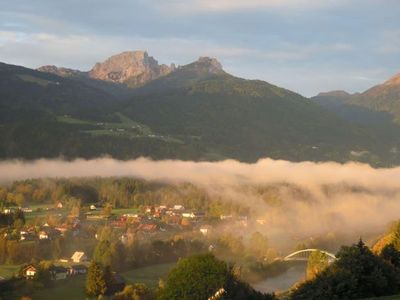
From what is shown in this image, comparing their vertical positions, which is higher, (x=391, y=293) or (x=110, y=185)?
(x=391, y=293)

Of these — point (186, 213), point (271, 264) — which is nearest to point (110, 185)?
point (186, 213)

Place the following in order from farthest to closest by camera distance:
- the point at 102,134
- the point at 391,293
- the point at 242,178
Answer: the point at 102,134, the point at 242,178, the point at 391,293

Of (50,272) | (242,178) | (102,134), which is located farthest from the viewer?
(102,134)

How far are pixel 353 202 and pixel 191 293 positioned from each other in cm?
9721

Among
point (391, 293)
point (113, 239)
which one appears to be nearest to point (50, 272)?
point (113, 239)

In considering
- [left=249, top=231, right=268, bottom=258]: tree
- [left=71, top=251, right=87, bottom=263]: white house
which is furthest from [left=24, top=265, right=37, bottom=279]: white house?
[left=249, top=231, right=268, bottom=258]: tree

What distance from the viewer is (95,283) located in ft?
162

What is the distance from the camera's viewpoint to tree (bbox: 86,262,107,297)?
160 feet

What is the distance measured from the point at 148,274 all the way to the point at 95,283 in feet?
41.0

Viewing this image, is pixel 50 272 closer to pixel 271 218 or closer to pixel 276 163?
pixel 271 218

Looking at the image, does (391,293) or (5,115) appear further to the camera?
(5,115)

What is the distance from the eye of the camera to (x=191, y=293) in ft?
117

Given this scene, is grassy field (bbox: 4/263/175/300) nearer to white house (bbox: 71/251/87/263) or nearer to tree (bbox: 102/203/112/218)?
white house (bbox: 71/251/87/263)

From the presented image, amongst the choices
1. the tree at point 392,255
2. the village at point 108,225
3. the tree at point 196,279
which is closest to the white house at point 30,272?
the village at point 108,225
